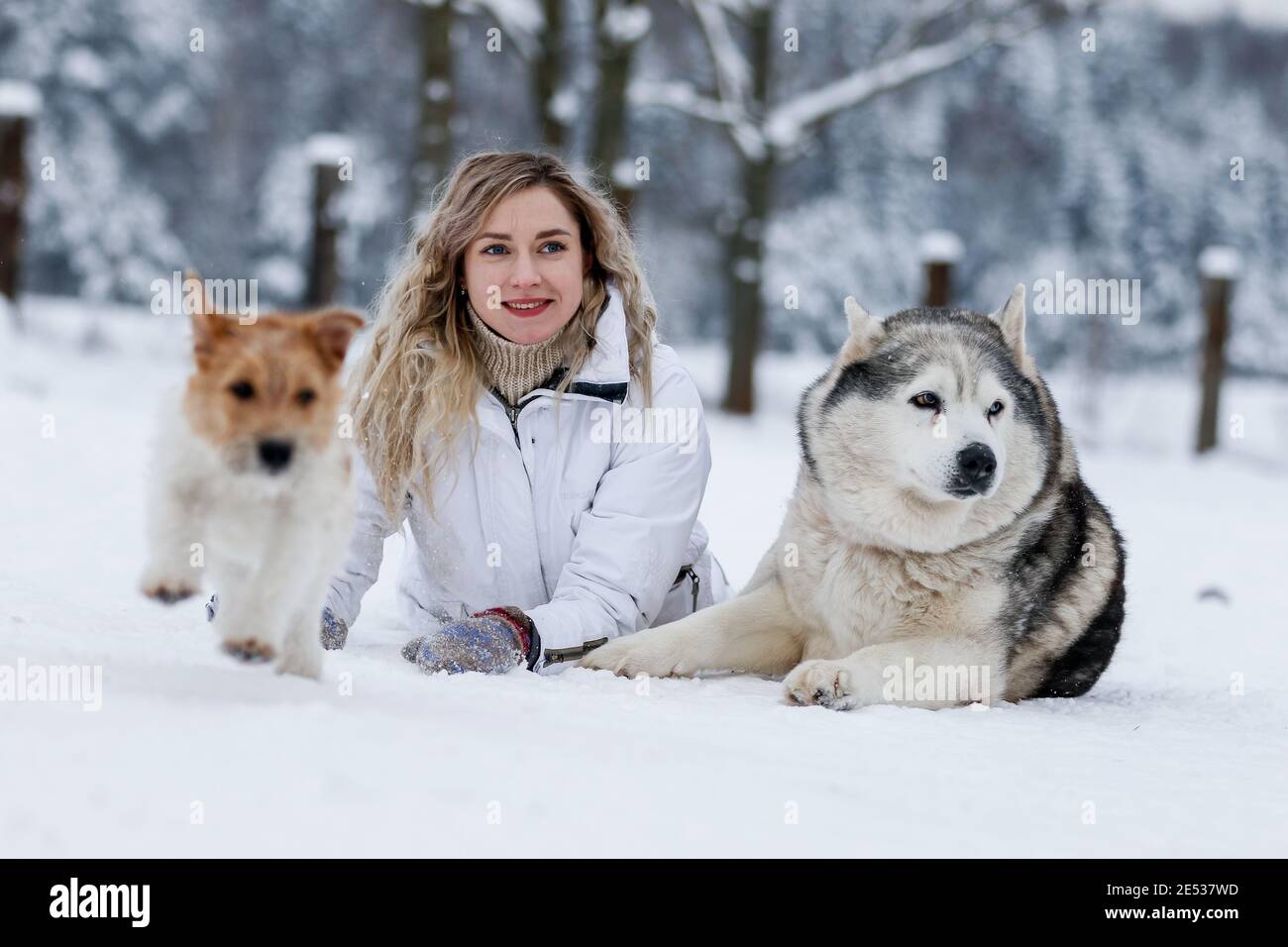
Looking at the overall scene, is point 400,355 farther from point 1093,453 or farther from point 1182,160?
point 1182,160

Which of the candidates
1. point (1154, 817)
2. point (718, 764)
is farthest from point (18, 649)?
point (1154, 817)

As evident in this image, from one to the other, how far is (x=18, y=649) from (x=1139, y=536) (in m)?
7.03

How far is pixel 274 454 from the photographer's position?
1.68 meters

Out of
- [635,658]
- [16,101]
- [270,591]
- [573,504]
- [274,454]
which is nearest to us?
[274,454]

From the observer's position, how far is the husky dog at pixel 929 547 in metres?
3.41

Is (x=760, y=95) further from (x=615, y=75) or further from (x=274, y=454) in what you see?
(x=274, y=454)

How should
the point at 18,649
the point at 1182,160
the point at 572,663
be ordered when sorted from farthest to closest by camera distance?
the point at 1182,160
the point at 572,663
the point at 18,649

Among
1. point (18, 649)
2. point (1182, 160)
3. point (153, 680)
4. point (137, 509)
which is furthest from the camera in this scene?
point (1182, 160)

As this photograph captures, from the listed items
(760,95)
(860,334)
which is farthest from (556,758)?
(760,95)

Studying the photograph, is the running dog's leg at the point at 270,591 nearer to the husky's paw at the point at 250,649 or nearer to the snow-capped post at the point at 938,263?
the husky's paw at the point at 250,649

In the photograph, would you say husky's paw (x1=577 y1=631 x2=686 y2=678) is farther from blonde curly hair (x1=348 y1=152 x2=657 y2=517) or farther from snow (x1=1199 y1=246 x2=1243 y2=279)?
snow (x1=1199 y1=246 x2=1243 y2=279)

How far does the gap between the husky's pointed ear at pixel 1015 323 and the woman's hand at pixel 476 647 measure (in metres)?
1.66

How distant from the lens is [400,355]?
3699 millimetres

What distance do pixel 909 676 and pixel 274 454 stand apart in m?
2.12
